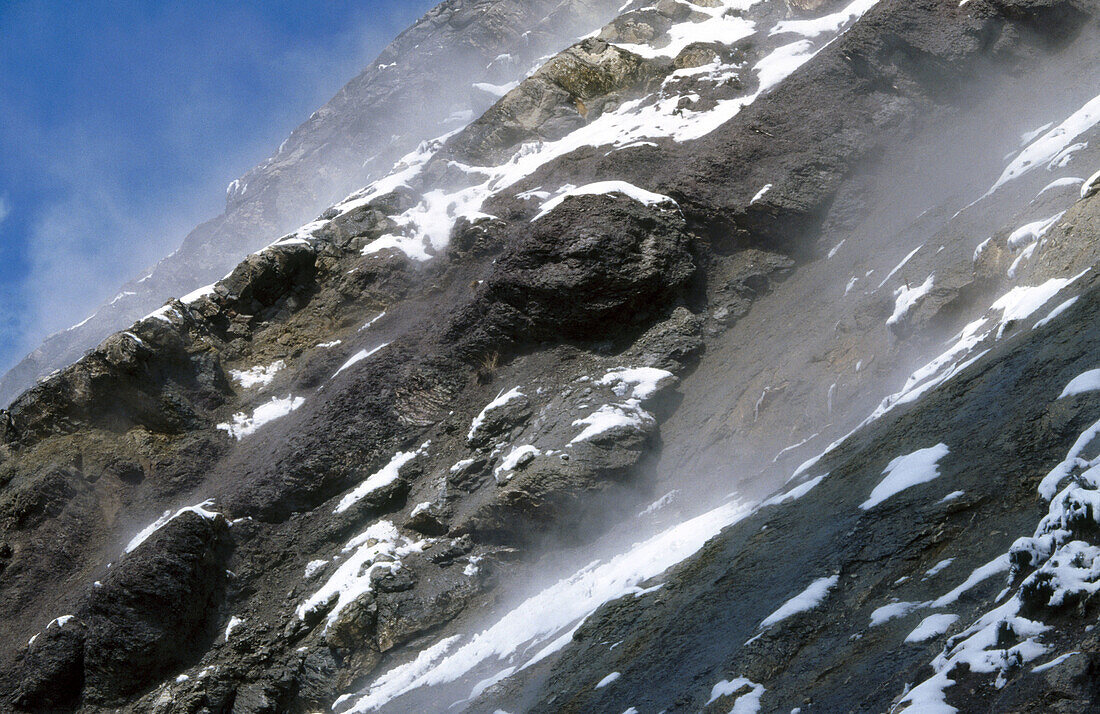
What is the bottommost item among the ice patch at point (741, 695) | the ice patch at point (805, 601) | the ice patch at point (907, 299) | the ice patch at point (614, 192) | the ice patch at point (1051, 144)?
the ice patch at point (741, 695)

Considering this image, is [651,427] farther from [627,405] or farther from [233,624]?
[233,624]

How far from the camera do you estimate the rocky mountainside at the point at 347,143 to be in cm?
8981

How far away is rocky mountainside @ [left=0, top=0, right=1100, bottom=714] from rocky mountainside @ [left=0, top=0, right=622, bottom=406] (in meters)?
62.0

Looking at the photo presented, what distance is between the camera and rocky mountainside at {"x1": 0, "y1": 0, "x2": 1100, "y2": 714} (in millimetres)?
6770

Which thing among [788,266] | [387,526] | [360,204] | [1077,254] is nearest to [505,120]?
[360,204]

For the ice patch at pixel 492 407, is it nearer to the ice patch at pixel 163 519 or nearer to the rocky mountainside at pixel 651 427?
the rocky mountainside at pixel 651 427

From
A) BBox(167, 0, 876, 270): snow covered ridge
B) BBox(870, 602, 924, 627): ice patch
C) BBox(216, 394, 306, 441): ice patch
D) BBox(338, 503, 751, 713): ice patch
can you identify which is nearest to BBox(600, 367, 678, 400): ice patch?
BBox(338, 503, 751, 713): ice patch

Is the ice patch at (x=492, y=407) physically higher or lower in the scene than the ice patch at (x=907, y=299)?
higher

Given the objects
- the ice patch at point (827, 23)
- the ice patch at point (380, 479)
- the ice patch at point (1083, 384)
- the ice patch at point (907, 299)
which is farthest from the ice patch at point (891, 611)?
the ice patch at point (827, 23)

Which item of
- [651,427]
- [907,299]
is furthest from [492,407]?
[907,299]

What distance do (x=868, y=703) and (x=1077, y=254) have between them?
8756 mm

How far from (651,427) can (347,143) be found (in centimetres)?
9603

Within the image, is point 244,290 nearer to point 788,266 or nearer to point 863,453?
point 788,266

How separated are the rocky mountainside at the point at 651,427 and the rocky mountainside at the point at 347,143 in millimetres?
62012
